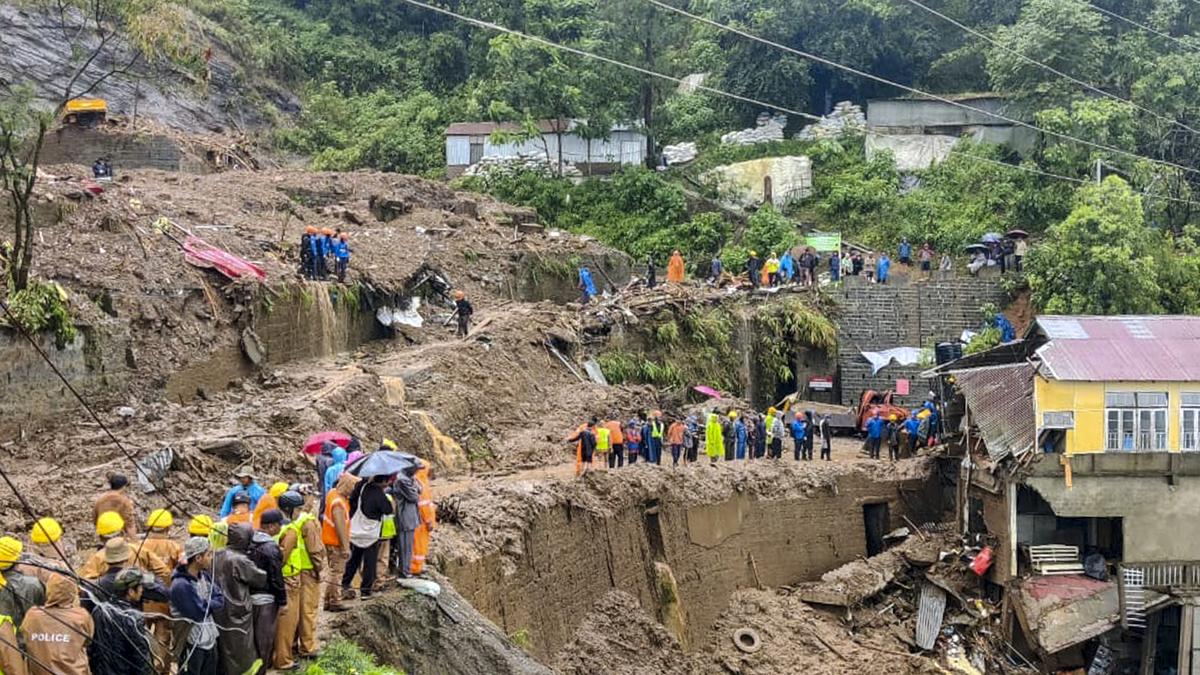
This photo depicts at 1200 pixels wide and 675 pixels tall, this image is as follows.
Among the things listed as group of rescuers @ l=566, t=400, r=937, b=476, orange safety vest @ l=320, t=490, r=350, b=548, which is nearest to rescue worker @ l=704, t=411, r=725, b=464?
group of rescuers @ l=566, t=400, r=937, b=476

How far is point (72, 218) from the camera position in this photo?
75.8 feet

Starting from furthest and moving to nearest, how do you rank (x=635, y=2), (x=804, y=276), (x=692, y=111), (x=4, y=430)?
(x=692, y=111)
(x=635, y=2)
(x=804, y=276)
(x=4, y=430)

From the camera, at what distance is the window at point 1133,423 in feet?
79.8

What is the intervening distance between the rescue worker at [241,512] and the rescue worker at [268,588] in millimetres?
207

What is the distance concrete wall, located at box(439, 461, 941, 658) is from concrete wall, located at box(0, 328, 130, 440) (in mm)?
6949

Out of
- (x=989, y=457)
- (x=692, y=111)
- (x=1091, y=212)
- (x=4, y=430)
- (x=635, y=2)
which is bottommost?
(x=989, y=457)

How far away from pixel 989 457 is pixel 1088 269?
35.8ft

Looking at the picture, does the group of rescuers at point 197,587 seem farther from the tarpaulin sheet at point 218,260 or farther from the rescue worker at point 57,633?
the tarpaulin sheet at point 218,260

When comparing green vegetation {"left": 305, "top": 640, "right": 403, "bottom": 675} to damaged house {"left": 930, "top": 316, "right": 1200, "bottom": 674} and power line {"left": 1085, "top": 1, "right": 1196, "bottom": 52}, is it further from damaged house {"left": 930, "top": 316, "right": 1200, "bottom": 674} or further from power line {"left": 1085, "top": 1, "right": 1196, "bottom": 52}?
power line {"left": 1085, "top": 1, "right": 1196, "bottom": 52}

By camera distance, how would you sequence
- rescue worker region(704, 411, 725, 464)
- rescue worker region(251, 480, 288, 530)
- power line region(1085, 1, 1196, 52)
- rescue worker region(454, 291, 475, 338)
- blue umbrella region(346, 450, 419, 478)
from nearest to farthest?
rescue worker region(251, 480, 288, 530) < blue umbrella region(346, 450, 419, 478) < rescue worker region(704, 411, 725, 464) < rescue worker region(454, 291, 475, 338) < power line region(1085, 1, 1196, 52)

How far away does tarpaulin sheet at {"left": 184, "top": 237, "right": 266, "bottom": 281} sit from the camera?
23.3m

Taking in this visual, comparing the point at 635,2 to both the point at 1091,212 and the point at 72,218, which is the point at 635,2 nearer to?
the point at 1091,212

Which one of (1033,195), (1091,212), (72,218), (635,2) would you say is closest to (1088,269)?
(1091,212)

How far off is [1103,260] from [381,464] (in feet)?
85.5
